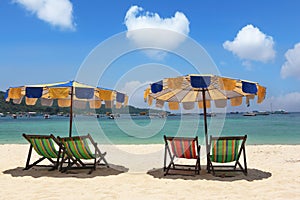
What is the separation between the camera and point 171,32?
8.19 m

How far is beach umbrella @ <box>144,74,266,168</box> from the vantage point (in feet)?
16.1

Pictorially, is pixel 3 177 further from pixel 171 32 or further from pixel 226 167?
pixel 171 32

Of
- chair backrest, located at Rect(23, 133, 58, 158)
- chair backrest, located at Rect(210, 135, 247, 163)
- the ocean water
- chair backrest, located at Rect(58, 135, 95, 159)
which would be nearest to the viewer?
chair backrest, located at Rect(210, 135, 247, 163)

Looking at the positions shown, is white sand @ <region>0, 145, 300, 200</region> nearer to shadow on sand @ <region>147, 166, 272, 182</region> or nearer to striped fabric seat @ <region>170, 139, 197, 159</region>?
shadow on sand @ <region>147, 166, 272, 182</region>

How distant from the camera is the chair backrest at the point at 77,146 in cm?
528

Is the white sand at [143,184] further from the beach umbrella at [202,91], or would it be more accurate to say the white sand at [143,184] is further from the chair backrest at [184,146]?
the beach umbrella at [202,91]

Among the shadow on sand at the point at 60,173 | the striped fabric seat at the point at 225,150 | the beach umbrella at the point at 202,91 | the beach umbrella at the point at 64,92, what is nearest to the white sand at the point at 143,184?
the shadow on sand at the point at 60,173

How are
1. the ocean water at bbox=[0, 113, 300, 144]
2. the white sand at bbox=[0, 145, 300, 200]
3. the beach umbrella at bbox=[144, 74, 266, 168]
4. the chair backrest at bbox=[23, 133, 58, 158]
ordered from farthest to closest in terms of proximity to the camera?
the ocean water at bbox=[0, 113, 300, 144]
the chair backrest at bbox=[23, 133, 58, 158]
the beach umbrella at bbox=[144, 74, 266, 168]
the white sand at bbox=[0, 145, 300, 200]

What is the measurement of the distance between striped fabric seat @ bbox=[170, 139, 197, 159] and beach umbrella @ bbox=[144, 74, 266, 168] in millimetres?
457

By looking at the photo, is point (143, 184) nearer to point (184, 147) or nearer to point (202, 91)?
point (184, 147)

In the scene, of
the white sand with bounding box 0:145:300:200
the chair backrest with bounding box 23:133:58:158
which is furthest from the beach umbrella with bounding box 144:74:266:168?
the chair backrest with bounding box 23:133:58:158

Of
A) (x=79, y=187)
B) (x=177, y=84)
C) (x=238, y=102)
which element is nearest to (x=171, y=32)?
(x=238, y=102)

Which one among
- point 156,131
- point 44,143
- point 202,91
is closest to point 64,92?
point 44,143

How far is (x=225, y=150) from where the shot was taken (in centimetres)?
518
